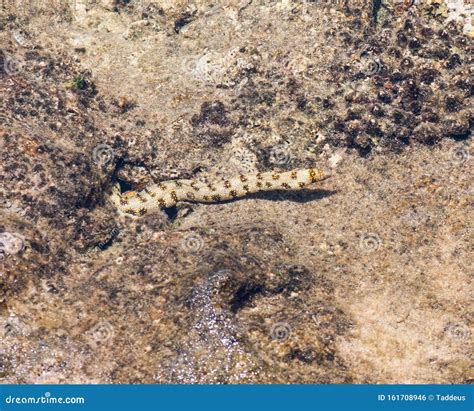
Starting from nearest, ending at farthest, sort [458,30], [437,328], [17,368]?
[17,368]
[437,328]
[458,30]

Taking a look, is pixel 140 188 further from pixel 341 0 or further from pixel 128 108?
pixel 341 0

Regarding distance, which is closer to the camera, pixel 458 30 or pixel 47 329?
pixel 47 329

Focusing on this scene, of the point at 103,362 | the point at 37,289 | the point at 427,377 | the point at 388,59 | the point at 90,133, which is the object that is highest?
the point at 388,59

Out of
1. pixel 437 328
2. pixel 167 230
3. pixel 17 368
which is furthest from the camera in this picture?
pixel 167 230

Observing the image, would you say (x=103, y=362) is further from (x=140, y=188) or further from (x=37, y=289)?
(x=140, y=188)

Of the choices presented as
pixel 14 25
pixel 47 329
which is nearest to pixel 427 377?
pixel 47 329

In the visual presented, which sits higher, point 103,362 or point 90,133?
point 90,133
